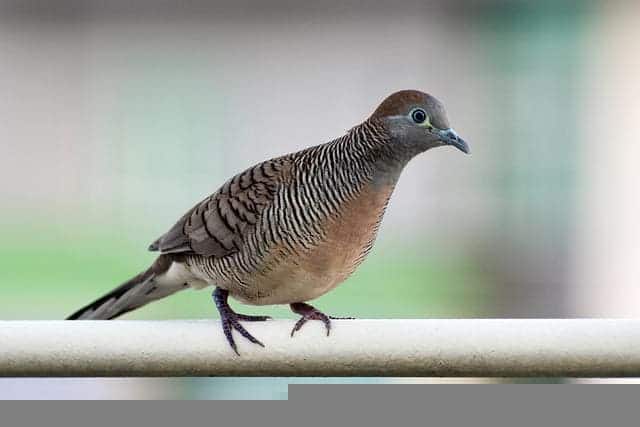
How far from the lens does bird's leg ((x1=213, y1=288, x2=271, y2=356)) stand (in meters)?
1.60

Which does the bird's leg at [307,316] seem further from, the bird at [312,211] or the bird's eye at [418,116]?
the bird's eye at [418,116]

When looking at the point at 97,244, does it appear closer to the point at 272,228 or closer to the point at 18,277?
the point at 18,277

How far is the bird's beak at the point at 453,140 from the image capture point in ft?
5.89

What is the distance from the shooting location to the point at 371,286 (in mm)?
4332

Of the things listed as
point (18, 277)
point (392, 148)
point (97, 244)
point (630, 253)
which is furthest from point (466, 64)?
point (392, 148)

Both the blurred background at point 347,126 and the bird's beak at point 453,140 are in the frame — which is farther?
the blurred background at point 347,126

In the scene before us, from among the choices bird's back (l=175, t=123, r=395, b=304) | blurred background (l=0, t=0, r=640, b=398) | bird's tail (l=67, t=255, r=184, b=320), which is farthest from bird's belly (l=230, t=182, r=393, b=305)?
blurred background (l=0, t=0, r=640, b=398)

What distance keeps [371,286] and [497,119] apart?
103 cm

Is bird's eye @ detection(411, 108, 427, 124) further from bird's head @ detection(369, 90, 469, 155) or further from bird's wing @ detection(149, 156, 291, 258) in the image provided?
bird's wing @ detection(149, 156, 291, 258)

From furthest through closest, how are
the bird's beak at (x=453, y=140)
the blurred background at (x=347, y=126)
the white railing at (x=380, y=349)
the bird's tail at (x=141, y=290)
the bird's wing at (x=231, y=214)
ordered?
the blurred background at (x=347, y=126)
the bird's tail at (x=141, y=290)
the bird's wing at (x=231, y=214)
the bird's beak at (x=453, y=140)
the white railing at (x=380, y=349)

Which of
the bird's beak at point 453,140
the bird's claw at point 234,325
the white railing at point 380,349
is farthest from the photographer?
the bird's beak at point 453,140

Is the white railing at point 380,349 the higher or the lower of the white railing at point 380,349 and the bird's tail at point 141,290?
the higher

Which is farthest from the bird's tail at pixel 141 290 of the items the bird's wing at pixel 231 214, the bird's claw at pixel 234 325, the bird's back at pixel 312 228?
the bird's claw at pixel 234 325

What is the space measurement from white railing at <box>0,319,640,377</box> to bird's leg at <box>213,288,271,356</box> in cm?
6
